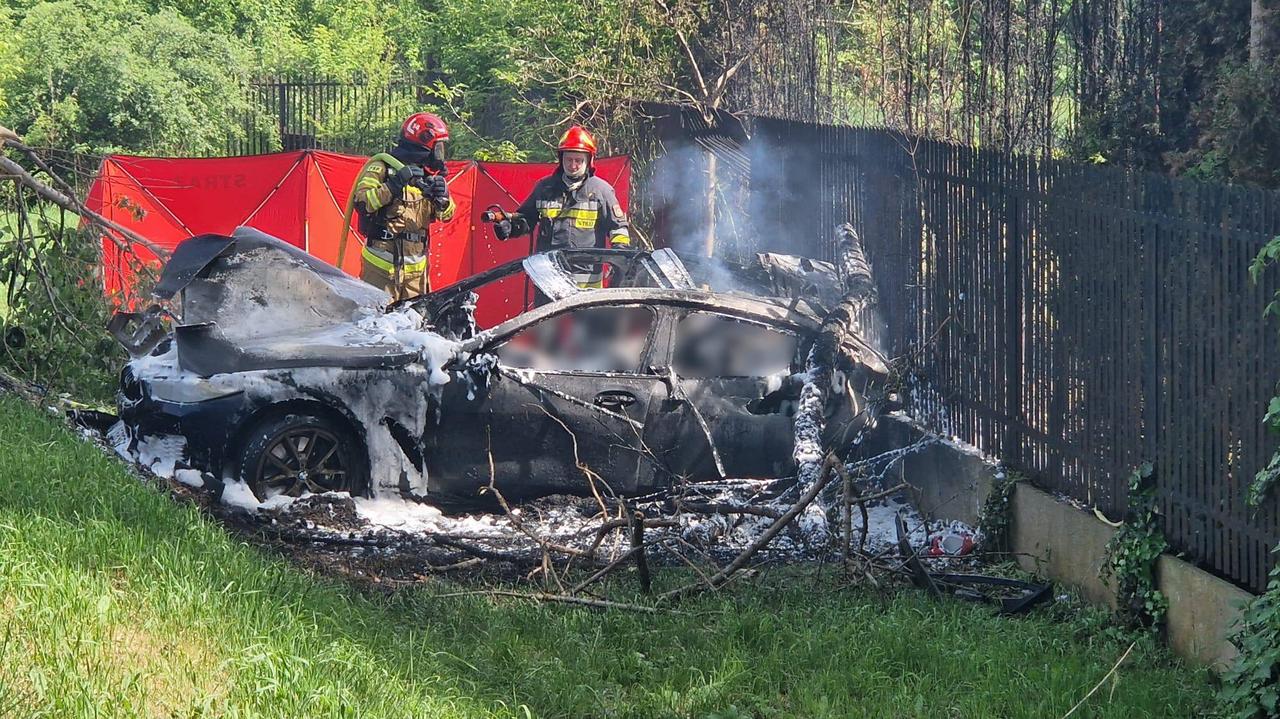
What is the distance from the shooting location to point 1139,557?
5969 mm

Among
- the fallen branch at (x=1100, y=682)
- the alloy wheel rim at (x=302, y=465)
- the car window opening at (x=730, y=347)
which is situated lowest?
the fallen branch at (x=1100, y=682)

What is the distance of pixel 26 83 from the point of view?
83.0 feet

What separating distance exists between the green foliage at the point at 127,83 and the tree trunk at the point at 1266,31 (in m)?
19.0

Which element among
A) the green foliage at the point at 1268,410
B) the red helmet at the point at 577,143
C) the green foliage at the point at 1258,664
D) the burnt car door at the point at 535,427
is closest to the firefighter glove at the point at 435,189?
the red helmet at the point at 577,143

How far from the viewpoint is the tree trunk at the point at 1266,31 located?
31.2 ft

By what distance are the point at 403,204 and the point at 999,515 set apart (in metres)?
5.81

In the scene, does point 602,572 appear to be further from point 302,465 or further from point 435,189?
point 435,189

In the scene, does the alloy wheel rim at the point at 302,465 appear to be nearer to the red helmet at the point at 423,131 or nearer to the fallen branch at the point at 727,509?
the fallen branch at the point at 727,509

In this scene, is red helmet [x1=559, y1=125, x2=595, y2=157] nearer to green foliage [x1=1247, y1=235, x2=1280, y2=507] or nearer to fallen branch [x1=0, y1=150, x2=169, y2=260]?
fallen branch [x1=0, y1=150, x2=169, y2=260]

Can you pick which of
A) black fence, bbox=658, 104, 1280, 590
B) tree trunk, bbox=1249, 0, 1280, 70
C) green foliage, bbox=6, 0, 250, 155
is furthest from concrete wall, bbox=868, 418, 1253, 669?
green foliage, bbox=6, 0, 250, 155

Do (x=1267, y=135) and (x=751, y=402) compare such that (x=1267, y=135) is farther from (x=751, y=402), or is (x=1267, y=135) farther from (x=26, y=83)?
(x=26, y=83)

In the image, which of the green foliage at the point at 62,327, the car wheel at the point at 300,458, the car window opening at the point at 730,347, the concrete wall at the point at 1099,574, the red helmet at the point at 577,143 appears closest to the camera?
the concrete wall at the point at 1099,574

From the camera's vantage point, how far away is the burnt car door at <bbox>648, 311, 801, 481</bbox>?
25.9 ft

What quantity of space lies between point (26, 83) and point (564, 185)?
17.4 metres
